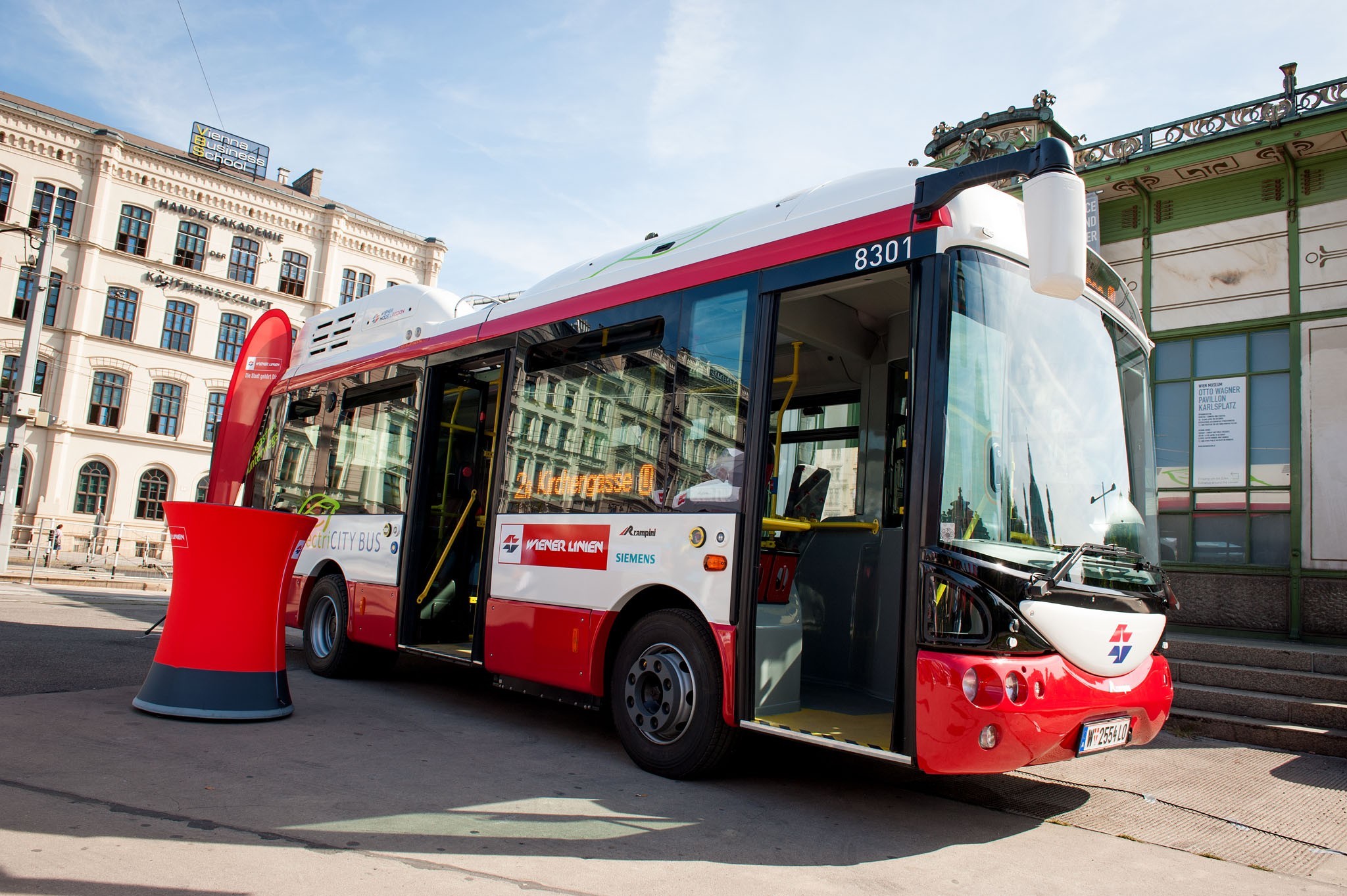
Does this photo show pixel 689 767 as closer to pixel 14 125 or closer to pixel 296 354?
pixel 296 354

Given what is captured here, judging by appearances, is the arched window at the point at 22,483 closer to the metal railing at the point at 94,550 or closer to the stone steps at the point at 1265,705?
the metal railing at the point at 94,550

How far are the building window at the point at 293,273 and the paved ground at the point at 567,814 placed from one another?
37732 millimetres

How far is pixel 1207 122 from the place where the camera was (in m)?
10.2

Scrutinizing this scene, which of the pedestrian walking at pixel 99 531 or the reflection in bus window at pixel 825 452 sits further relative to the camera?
the pedestrian walking at pixel 99 531

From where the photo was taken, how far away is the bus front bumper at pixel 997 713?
394 cm

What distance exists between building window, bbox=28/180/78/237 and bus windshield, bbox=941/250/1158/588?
1578 inches

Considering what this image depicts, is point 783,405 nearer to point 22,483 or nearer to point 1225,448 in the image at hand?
point 1225,448

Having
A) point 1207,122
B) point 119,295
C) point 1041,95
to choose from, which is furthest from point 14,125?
point 1207,122

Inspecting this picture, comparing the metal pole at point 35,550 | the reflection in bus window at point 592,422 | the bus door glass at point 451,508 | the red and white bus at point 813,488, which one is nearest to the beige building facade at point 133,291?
the metal pole at point 35,550

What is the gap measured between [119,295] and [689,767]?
131ft

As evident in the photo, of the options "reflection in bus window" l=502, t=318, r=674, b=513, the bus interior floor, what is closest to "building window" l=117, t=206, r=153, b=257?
"reflection in bus window" l=502, t=318, r=674, b=513

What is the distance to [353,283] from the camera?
141 feet

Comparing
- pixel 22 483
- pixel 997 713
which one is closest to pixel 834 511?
pixel 997 713

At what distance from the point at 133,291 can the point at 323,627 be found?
116 feet
